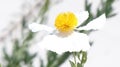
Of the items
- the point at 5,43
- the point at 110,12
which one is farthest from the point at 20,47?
the point at 5,43

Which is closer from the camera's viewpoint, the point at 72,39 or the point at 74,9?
the point at 72,39

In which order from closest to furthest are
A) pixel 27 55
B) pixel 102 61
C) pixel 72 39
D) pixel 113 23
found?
pixel 72 39
pixel 27 55
pixel 102 61
pixel 113 23

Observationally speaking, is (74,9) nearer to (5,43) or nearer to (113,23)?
(113,23)

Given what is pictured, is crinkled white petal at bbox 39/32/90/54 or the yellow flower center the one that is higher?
the yellow flower center

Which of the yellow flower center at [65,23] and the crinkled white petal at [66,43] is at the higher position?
the yellow flower center at [65,23]

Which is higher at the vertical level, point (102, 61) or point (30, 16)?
point (30, 16)
